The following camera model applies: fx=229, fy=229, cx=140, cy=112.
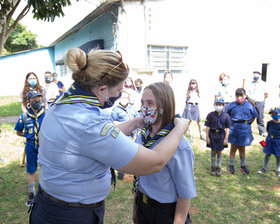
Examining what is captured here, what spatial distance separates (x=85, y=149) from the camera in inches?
48.6

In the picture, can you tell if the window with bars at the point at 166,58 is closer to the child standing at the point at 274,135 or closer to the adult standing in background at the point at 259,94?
the adult standing in background at the point at 259,94

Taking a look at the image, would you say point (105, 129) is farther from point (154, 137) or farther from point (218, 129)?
point (218, 129)

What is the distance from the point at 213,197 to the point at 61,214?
133 inches

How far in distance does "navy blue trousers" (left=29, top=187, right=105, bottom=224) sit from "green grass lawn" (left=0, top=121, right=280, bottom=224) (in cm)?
219

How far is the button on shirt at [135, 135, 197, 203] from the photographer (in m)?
1.65

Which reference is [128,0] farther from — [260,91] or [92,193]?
[92,193]

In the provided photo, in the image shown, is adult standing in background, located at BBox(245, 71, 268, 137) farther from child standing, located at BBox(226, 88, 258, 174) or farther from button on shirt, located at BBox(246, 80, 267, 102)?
child standing, located at BBox(226, 88, 258, 174)

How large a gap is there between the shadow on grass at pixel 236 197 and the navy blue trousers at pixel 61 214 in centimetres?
249

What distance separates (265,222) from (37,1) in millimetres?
5280

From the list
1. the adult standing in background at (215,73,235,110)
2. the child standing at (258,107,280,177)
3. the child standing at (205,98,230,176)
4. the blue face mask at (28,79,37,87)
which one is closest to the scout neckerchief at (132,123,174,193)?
the child standing at (205,98,230,176)

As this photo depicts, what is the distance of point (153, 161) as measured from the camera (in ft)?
4.24

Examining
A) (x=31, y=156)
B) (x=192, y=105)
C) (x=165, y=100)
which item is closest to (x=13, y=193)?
(x=31, y=156)

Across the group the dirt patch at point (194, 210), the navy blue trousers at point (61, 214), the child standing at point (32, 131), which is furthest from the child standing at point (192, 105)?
the navy blue trousers at point (61, 214)

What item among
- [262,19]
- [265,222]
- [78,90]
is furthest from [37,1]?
[262,19]
